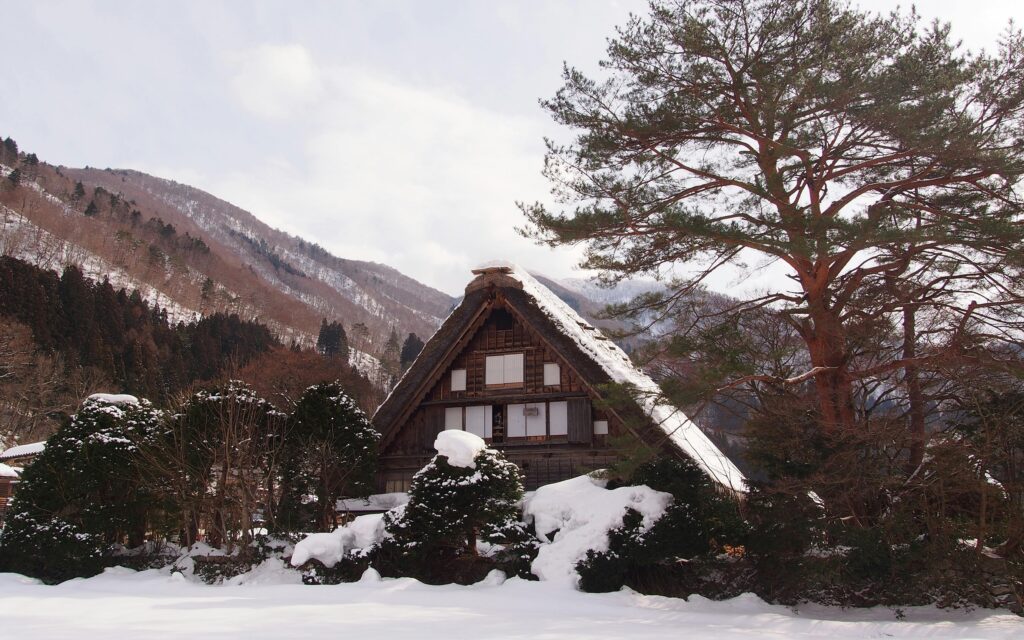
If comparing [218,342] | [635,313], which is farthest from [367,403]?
[635,313]

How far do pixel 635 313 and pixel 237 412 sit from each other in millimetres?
8216

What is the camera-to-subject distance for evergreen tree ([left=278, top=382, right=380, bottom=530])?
16.3 meters

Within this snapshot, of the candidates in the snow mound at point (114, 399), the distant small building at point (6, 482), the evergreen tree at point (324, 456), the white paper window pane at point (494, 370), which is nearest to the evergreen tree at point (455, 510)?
the evergreen tree at point (324, 456)

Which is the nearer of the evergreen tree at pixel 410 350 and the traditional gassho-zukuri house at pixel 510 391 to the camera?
the traditional gassho-zukuri house at pixel 510 391

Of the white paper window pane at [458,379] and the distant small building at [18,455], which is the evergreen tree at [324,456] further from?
the distant small building at [18,455]

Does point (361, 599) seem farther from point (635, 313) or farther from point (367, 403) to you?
point (367, 403)

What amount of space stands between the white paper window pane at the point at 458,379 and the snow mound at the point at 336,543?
6023mm

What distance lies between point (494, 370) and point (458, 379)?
1.06 meters

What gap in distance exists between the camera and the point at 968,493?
9.91 m

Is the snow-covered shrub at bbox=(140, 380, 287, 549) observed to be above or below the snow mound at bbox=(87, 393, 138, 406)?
below

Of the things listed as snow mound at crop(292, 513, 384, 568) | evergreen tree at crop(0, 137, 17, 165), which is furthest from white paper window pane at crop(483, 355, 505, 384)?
evergreen tree at crop(0, 137, 17, 165)

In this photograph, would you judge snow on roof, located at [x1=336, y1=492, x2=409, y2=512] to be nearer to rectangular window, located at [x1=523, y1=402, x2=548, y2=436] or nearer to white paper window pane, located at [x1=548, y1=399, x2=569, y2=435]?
rectangular window, located at [x1=523, y1=402, x2=548, y2=436]

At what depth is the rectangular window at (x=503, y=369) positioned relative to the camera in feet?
62.1

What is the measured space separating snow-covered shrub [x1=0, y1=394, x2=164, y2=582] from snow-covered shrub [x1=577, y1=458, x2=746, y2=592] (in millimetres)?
9304
